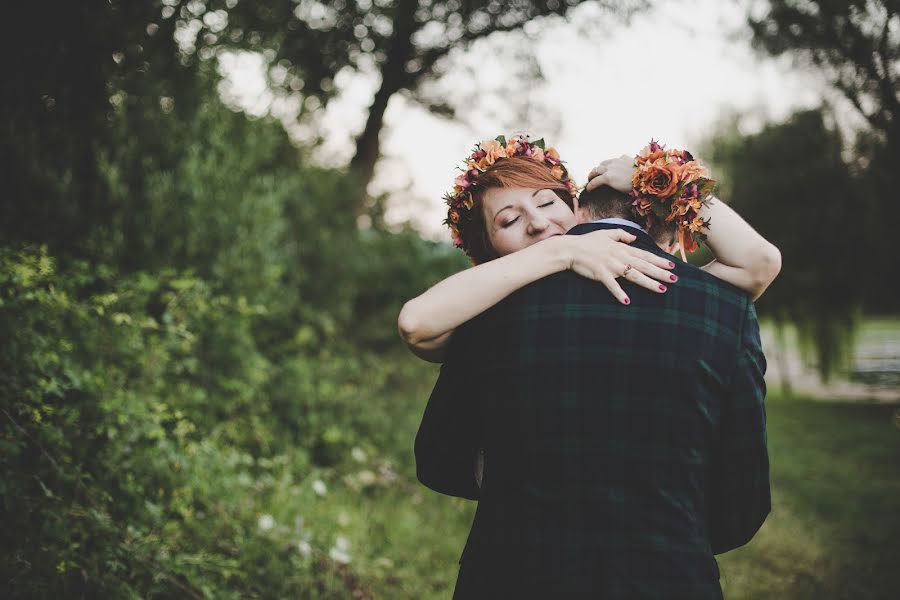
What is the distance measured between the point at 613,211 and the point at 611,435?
2.33 feet

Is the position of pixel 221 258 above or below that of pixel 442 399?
above

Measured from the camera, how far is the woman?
161 cm

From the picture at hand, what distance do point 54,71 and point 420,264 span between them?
4301 mm

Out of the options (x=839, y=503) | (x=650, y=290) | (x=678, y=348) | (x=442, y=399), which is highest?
(x=650, y=290)

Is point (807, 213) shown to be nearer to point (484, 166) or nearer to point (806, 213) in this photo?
point (806, 213)

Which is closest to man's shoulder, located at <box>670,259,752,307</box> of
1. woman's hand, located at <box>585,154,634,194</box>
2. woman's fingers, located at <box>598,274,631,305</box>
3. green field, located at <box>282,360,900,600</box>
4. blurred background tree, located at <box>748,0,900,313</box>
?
woman's fingers, located at <box>598,274,631,305</box>

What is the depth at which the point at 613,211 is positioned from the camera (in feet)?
6.26

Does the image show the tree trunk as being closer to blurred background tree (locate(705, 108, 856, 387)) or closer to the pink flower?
the pink flower

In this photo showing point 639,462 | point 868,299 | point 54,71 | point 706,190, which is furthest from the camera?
point 868,299

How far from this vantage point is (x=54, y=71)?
12.0 feet

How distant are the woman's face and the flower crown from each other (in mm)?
119

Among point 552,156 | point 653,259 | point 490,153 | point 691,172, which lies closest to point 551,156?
point 552,156

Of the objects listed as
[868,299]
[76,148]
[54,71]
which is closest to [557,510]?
[54,71]

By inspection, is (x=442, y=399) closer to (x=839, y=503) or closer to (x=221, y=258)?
(x=221, y=258)
